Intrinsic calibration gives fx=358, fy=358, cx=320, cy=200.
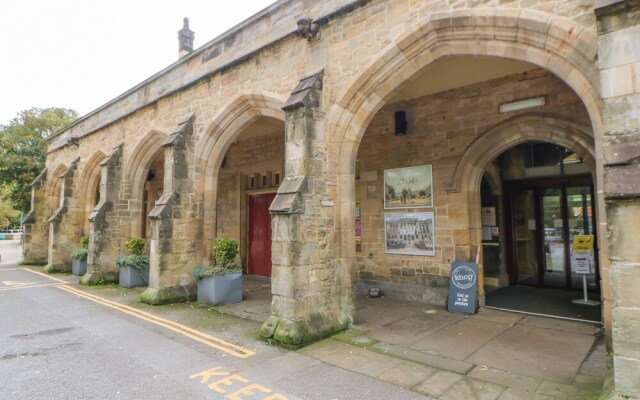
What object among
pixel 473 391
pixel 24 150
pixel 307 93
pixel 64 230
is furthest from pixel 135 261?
pixel 24 150

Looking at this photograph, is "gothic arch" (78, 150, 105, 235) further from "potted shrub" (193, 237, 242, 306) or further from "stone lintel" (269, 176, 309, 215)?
"stone lintel" (269, 176, 309, 215)

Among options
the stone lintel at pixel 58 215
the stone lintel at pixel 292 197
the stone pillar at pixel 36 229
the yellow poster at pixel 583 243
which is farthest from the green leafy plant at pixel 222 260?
the stone pillar at pixel 36 229

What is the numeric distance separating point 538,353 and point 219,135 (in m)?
6.89

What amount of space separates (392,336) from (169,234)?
512cm

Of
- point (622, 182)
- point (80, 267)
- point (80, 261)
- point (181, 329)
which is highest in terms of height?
point (622, 182)

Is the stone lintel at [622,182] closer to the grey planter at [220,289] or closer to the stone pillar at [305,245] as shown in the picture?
the stone pillar at [305,245]

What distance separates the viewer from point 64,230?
42.3 ft

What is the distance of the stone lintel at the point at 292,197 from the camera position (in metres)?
5.07

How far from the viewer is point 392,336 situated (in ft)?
16.9

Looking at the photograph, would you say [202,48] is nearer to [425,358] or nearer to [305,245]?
[305,245]

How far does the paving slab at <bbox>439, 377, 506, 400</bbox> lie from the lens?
3377 mm

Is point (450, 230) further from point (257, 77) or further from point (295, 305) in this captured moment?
point (257, 77)

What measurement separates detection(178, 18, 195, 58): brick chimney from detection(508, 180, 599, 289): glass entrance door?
465 inches

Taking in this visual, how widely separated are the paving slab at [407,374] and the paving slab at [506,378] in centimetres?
46
